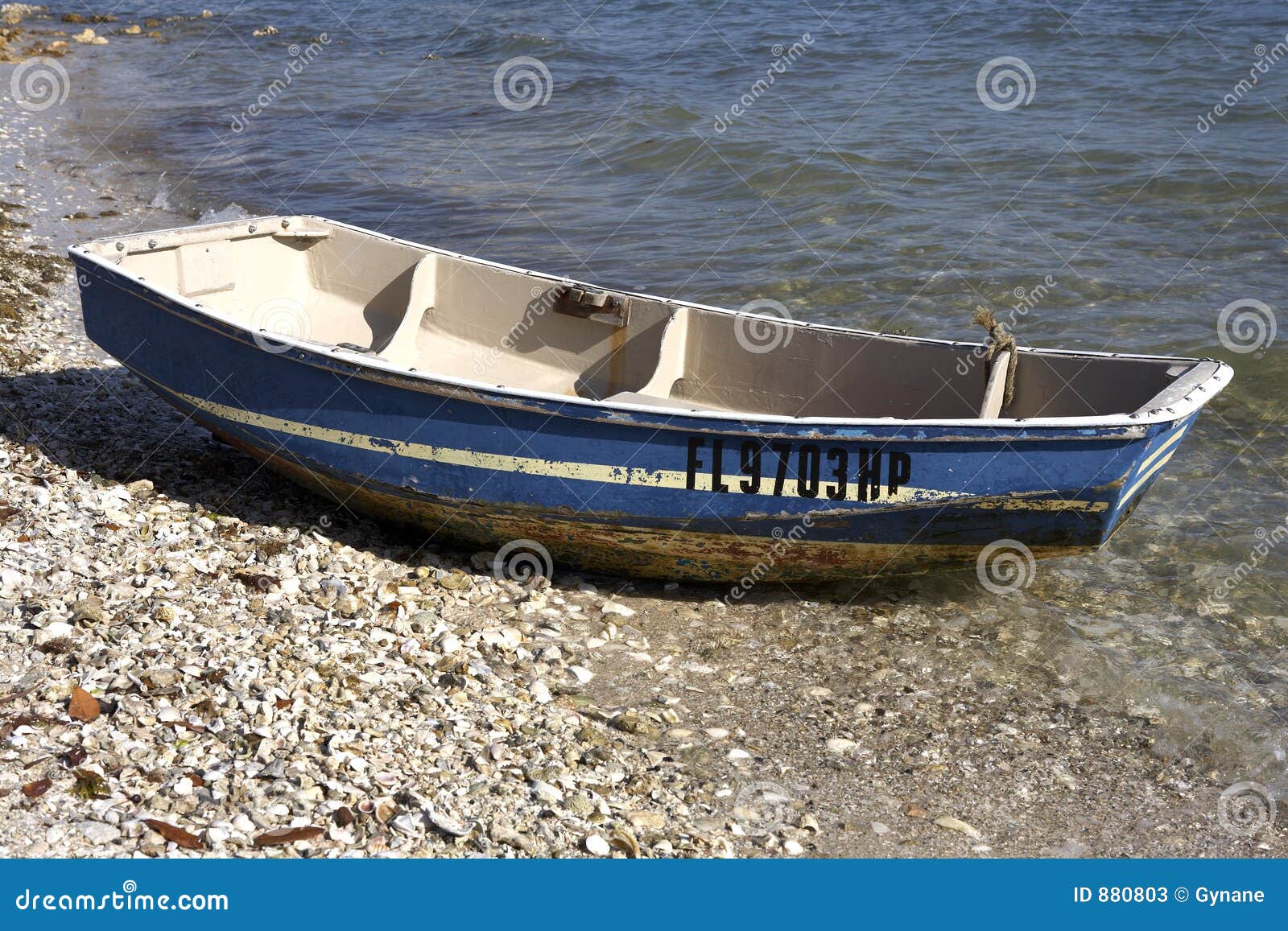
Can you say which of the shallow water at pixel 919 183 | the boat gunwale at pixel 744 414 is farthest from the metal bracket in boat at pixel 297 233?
the shallow water at pixel 919 183

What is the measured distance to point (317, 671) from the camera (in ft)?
20.3

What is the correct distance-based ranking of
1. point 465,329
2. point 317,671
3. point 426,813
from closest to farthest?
point 426,813 → point 317,671 → point 465,329

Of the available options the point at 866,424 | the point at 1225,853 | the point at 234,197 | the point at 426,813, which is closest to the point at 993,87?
the point at 234,197

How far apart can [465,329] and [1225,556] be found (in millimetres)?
5784

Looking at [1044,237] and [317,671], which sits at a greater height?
[1044,237]

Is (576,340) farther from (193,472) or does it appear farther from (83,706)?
(83,706)

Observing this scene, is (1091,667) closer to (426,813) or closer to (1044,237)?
(426,813)
